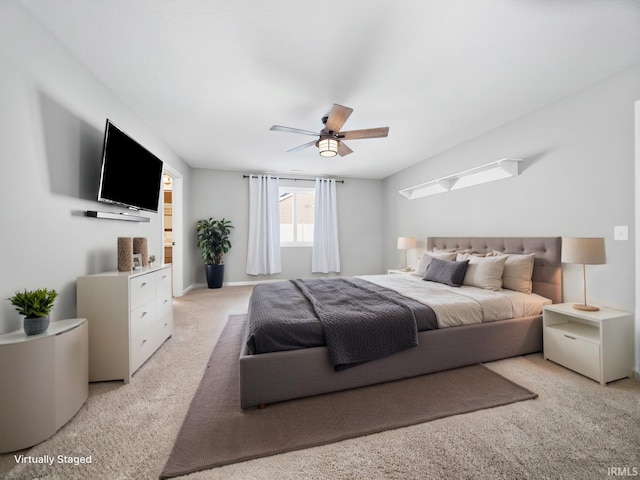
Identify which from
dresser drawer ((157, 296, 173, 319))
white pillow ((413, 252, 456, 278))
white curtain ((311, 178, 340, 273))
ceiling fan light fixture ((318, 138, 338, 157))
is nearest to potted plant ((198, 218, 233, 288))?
white curtain ((311, 178, 340, 273))

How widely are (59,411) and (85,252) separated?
1201mm

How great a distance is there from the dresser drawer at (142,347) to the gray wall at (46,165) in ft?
1.73

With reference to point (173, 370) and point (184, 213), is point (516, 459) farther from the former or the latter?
point (184, 213)

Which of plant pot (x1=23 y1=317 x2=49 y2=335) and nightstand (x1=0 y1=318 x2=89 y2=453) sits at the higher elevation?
plant pot (x1=23 y1=317 x2=49 y2=335)

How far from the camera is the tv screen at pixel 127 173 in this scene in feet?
7.14

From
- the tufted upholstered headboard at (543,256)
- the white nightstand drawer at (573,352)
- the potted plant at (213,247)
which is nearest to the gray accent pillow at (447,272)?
the tufted upholstered headboard at (543,256)

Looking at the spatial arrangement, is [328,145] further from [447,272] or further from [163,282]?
[163,282]

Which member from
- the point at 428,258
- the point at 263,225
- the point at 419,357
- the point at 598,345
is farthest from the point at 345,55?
the point at 263,225

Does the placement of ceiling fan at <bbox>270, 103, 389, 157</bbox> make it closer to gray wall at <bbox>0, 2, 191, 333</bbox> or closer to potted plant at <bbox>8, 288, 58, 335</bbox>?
gray wall at <bbox>0, 2, 191, 333</bbox>

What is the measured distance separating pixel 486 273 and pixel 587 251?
0.86 meters

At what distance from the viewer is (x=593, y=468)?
48.9 inches

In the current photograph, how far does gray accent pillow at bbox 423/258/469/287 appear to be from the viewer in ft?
9.98

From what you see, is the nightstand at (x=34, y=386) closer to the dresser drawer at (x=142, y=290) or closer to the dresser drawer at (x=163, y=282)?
the dresser drawer at (x=142, y=290)

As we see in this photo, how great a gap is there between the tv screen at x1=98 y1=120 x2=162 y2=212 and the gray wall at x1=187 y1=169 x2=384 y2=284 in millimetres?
2533
